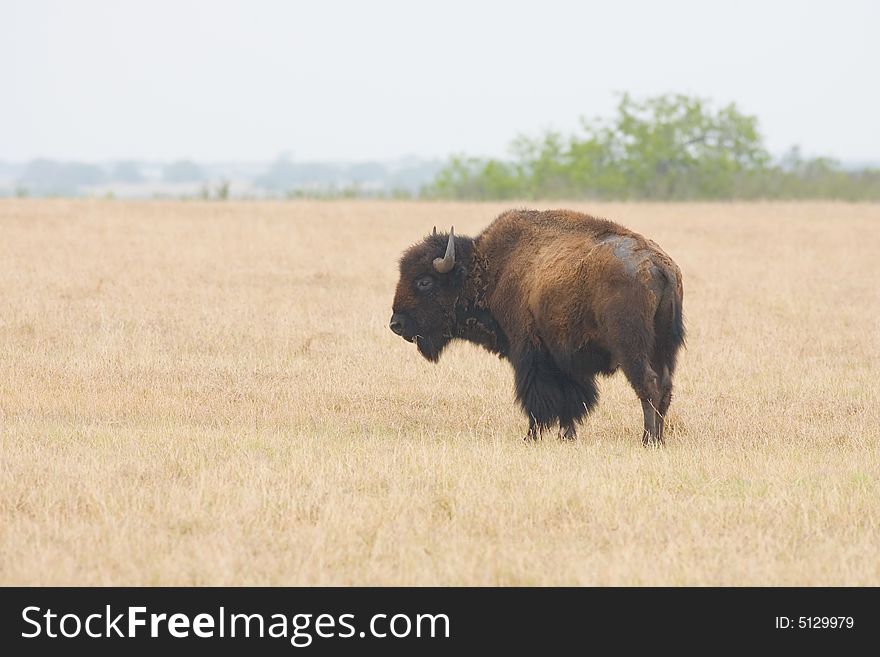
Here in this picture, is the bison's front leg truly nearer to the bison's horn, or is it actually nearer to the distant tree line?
the bison's horn

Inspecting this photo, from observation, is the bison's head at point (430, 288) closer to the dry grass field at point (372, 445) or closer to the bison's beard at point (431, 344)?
the bison's beard at point (431, 344)

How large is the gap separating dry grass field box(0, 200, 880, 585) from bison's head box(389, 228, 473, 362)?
0.82 metres

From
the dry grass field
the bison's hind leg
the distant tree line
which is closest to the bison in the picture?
the bison's hind leg

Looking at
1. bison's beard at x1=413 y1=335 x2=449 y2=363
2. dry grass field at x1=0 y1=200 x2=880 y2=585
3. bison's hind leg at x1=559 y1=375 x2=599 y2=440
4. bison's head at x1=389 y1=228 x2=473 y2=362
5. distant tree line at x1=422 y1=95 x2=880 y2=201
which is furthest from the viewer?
distant tree line at x1=422 y1=95 x2=880 y2=201

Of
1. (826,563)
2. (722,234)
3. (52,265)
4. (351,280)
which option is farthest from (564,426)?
(722,234)

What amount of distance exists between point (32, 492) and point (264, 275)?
12.6 metres

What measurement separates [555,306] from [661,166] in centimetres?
4866

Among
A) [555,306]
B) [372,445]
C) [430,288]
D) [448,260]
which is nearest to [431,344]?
[430,288]

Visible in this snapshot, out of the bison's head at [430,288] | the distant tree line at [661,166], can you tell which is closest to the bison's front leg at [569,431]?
the bison's head at [430,288]

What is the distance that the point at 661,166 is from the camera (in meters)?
56.9

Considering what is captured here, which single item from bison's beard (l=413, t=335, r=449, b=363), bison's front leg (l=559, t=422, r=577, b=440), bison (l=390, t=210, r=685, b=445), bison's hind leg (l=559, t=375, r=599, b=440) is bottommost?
bison's front leg (l=559, t=422, r=577, b=440)

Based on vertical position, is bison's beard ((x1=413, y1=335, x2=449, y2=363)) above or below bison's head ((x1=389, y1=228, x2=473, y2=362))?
below

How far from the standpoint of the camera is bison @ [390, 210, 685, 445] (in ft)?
30.7

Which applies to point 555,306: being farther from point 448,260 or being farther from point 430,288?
point 430,288
